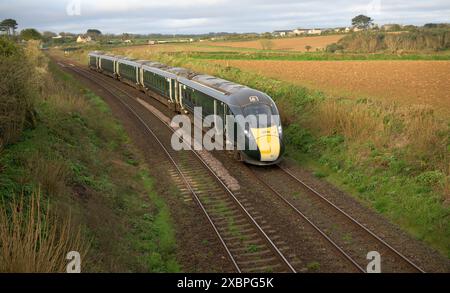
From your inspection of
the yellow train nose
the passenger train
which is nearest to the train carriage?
Answer: the passenger train

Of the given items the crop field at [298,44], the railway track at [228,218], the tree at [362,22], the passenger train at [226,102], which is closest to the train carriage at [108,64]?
the passenger train at [226,102]

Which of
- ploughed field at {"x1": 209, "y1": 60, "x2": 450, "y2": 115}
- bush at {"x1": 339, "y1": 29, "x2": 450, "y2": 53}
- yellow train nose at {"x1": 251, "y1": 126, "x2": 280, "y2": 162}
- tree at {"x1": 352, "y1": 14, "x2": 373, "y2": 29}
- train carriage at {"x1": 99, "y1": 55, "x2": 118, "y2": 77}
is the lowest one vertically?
yellow train nose at {"x1": 251, "y1": 126, "x2": 280, "y2": 162}

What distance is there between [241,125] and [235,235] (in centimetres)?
583

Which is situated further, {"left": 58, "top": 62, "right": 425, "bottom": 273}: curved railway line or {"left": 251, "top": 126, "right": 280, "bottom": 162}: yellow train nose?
{"left": 251, "top": 126, "right": 280, "bottom": 162}: yellow train nose

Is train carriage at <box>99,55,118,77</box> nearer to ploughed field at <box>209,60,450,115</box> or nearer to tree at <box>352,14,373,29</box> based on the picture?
ploughed field at <box>209,60,450,115</box>

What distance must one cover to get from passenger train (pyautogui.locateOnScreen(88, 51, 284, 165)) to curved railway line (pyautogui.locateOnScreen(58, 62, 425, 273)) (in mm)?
1114

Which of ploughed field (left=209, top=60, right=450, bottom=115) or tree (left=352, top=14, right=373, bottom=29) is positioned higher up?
tree (left=352, top=14, right=373, bottom=29)

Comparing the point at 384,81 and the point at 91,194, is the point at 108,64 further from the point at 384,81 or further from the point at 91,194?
the point at 91,194

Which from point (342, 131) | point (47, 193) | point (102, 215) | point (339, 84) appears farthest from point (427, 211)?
point (339, 84)

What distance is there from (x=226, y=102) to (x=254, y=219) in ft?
21.0

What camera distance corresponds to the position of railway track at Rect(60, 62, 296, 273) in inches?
419

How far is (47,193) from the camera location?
1126 centimetres

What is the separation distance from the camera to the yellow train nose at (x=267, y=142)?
16.6 meters

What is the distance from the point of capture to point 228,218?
1321 centimetres
